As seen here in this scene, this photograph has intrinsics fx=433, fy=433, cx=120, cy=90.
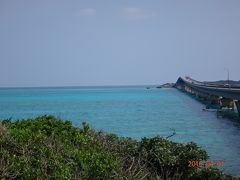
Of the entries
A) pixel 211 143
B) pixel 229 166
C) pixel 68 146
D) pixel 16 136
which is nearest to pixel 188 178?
pixel 68 146

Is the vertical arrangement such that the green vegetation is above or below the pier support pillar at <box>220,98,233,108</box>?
above

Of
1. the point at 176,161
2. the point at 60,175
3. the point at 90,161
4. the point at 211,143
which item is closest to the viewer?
the point at 60,175

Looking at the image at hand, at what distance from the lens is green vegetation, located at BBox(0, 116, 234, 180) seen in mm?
8992

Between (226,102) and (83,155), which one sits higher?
(83,155)

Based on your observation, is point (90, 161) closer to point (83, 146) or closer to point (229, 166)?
point (83, 146)

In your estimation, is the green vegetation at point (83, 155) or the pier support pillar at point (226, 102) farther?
the pier support pillar at point (226, 102)

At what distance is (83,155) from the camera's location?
9984 mm

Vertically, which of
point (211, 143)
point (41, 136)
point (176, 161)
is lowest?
point (211, 143)

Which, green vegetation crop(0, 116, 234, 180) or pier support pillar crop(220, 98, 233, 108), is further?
pier support pillar crop(220, 98, 233, 108)

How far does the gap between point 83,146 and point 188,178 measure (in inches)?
127

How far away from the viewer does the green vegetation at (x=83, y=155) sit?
8.99m

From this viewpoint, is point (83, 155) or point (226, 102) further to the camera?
point (226, 102)

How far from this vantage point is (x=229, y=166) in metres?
21.8

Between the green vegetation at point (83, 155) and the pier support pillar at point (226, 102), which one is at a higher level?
the green vegetation at point (83, 155)
